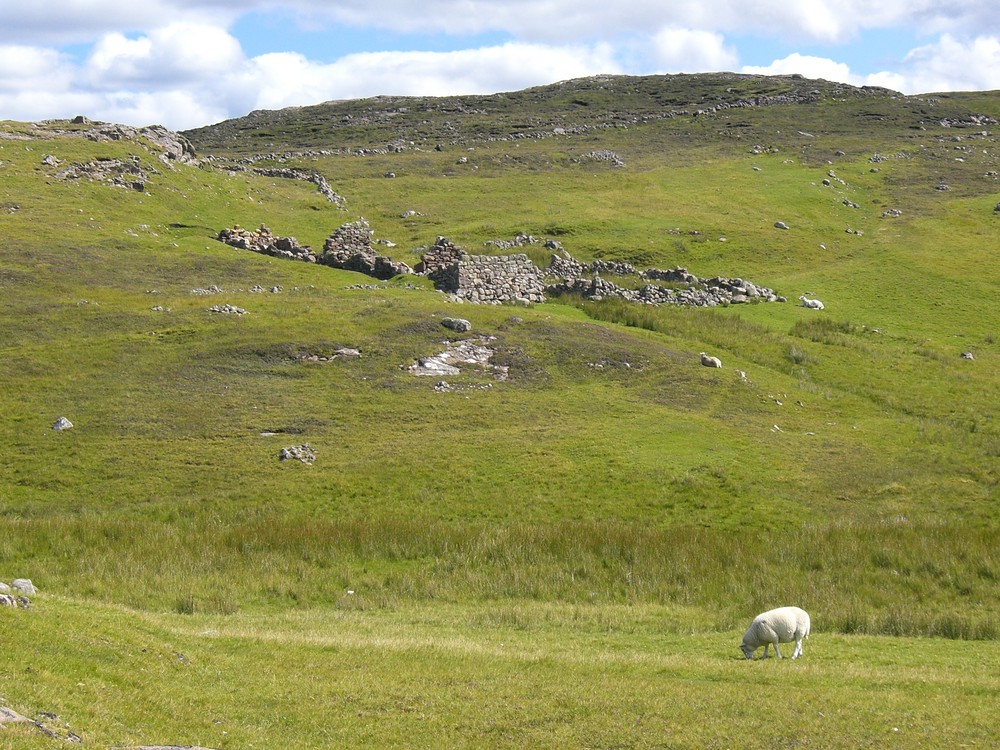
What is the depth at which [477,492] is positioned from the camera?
3694cm

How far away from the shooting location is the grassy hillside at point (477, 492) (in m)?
18.0

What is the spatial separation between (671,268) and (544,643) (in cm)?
5910

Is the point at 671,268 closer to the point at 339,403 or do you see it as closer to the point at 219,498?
the point at 339,403

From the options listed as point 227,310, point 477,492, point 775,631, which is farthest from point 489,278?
point 775,631

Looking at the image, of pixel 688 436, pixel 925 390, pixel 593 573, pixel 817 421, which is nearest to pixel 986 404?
pixel 925 390

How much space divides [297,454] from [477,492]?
7042 mm

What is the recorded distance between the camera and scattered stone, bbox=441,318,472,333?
2077 inches

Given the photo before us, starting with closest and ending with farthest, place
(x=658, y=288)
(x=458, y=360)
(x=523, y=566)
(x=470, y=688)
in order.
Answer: (x=470, y=688), (x=523, y=566), (x=458, y=360), (x=658, y=288)

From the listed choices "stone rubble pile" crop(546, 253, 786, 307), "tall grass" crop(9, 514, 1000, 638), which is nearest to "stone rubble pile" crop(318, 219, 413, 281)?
"stone rubble pile" crop(546, 253, 786, 307)

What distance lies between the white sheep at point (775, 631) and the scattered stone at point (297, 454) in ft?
66.0

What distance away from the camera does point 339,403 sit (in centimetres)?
4478

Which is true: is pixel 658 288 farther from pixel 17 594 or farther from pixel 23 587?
pixel 17 594

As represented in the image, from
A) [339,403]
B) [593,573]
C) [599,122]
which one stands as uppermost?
[599,122]

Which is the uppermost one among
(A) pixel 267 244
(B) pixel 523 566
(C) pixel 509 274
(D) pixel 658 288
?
(A) pixel 267 244
